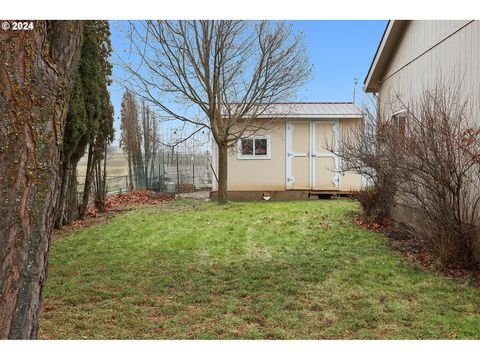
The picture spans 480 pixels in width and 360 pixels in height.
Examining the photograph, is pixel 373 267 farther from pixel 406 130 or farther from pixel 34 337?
pixel 34 337

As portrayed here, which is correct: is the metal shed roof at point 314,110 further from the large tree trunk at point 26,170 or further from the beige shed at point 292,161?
the large tree trunk at point 26,170

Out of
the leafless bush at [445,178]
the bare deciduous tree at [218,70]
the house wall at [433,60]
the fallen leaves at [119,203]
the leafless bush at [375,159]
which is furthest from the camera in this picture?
the bare deciduous tree at [218,70]

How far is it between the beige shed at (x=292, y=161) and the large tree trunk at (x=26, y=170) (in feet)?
36.9

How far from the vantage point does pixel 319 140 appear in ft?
44.3

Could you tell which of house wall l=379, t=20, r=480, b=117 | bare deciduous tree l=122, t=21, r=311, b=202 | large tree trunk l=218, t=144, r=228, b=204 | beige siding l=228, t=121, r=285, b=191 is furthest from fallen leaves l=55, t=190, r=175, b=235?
house wall l=379, t=20, r=480, b=117

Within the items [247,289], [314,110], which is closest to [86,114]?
[247,289]

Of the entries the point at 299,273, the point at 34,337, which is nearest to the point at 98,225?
the point at 299,273

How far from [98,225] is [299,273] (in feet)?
16.9

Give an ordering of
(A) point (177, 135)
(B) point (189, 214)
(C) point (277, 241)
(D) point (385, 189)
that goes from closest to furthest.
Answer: (C) point (277, 241) < (D) point (385, 189) < (B) point (189, 214) < (A) point (177, 135)

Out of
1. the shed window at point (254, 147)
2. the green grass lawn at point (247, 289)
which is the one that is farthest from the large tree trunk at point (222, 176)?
the green grass lawn at point (247, 289)

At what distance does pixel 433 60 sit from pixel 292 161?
275 inches

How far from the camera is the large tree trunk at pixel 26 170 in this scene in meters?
1.87

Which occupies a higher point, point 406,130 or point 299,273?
point 406,130

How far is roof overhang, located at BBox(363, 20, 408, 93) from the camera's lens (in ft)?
26.2
